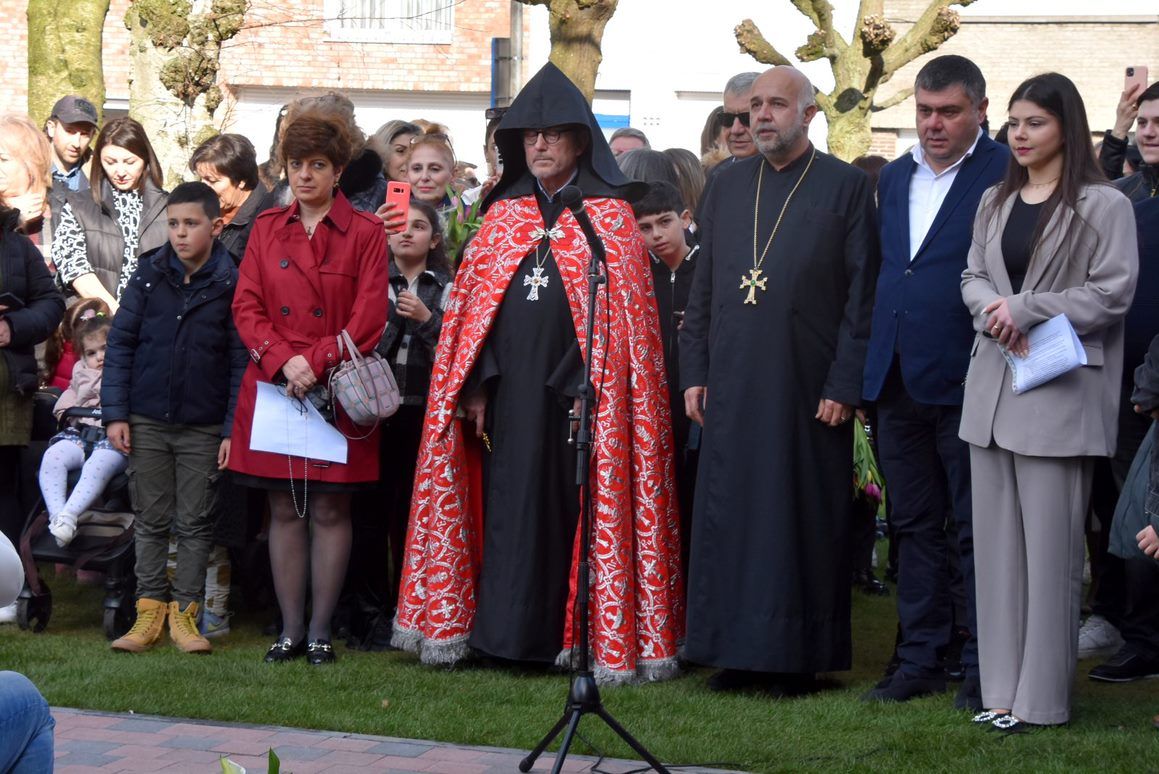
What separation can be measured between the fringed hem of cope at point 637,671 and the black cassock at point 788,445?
0.25 metres

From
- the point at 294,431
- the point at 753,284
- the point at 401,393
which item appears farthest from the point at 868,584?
the point at 294,431

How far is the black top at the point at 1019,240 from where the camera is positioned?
5.85 metres

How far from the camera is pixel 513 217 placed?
7.11 m

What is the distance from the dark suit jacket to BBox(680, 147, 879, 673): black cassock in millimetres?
135

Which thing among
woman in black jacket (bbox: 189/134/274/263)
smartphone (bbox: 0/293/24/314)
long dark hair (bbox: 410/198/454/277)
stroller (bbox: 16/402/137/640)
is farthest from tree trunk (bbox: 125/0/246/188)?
long dark hair (bbox: 410/198/454/277)

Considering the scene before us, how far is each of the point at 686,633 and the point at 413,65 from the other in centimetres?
2193

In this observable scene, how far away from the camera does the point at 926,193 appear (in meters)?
6.40

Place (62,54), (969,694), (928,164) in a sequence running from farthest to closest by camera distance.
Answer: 1. (62,54)
2. (928,164)
3. (969,694)

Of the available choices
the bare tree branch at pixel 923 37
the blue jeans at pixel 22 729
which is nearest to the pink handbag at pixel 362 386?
the blue jeans at pixel 22 729

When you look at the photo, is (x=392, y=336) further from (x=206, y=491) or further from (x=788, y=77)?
(x=788, y=77)

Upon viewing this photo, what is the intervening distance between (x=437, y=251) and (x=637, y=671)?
2.24m

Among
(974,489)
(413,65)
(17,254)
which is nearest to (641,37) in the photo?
(413,65)

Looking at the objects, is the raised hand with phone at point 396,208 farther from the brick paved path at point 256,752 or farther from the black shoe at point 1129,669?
the black shoe at point 1129,669

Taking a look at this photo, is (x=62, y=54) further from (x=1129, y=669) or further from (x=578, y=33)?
(x=1129, y=669)
